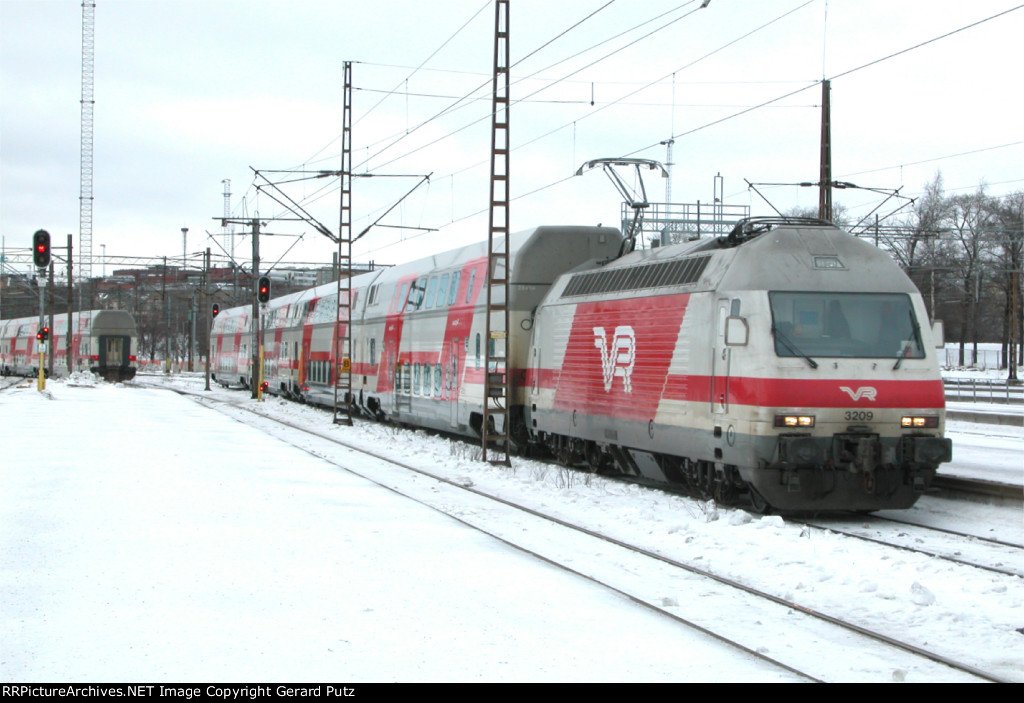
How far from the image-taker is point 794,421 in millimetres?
12094

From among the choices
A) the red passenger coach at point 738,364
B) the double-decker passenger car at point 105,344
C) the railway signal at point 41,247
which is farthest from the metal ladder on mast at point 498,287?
the double-decker passenger car at point 105,344

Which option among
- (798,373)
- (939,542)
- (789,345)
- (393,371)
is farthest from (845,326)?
(393,371)

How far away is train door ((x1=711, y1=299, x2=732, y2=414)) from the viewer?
12.8 m

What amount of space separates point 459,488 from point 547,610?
8128mm

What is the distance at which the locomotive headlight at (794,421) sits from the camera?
12.1 m

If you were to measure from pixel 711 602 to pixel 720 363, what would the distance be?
16.0 ft

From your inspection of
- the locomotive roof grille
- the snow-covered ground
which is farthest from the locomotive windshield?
the snow-covered ground

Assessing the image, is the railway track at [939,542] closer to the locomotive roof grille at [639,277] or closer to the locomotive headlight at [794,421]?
the locomotive headlight at [794,421]

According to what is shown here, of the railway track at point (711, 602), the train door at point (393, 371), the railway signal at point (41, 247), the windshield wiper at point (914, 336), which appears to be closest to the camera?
the railway track at point (711, 602)

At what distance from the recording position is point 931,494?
14.7 meters

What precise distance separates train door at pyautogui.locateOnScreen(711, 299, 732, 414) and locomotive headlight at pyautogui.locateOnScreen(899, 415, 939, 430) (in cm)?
194

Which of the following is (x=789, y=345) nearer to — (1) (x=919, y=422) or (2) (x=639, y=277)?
(1) (x=919, y=422)

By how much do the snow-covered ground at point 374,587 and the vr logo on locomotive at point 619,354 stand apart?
5.28 ft
